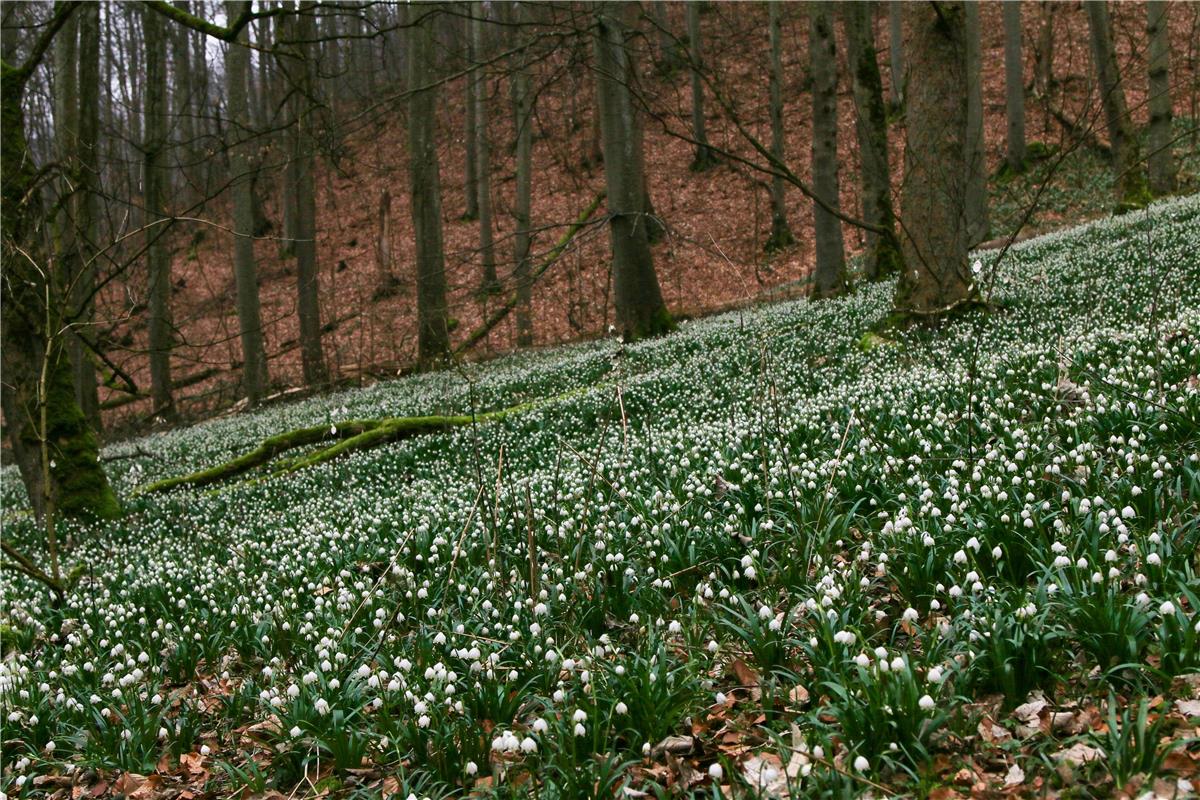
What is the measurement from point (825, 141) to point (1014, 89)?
44.0ft

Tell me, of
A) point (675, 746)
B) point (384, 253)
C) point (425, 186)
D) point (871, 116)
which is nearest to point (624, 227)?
point (871, 116)

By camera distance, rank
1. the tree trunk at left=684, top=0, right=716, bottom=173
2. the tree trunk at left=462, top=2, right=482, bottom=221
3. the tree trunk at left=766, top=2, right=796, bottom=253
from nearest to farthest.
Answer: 1. the tree trunk at left=766, top=2, right=796, bottom=253
2. the tree trunk at left=462, top=2, right=482, bottom=221
3. the tree trunk at left=684, top=0, right=716, bottom=173

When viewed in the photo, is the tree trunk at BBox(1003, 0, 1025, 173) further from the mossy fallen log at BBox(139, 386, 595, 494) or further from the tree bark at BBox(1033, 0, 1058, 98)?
Answer: the mossy fallen log at BBox(139, 386, 595, 494)

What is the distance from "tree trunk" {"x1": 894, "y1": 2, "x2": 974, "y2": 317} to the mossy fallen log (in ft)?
16.5

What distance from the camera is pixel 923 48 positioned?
10.4 meters

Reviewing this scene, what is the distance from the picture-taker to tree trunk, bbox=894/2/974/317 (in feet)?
33.8

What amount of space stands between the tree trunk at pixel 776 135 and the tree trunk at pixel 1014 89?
Result: 683cm

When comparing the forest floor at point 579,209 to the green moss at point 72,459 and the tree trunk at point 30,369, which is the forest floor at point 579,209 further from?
the green moss at point 72,459

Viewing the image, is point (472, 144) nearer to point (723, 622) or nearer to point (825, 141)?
point (825, 141)

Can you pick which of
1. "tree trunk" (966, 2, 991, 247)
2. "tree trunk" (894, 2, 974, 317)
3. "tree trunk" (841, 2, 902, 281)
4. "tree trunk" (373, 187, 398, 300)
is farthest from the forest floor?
"tree trunk" (894, 2, 974, 317)

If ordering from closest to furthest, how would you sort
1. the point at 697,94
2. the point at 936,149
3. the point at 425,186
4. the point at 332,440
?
the point at 936,149 → the point at 332,440 → the point at 425,186 → the point at 697,94

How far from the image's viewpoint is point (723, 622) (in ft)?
12.6

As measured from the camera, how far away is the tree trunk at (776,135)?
88.0ft

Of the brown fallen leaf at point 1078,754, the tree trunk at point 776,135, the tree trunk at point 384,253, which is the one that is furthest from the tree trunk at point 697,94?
the brown fallen leaf at point 1078,754
